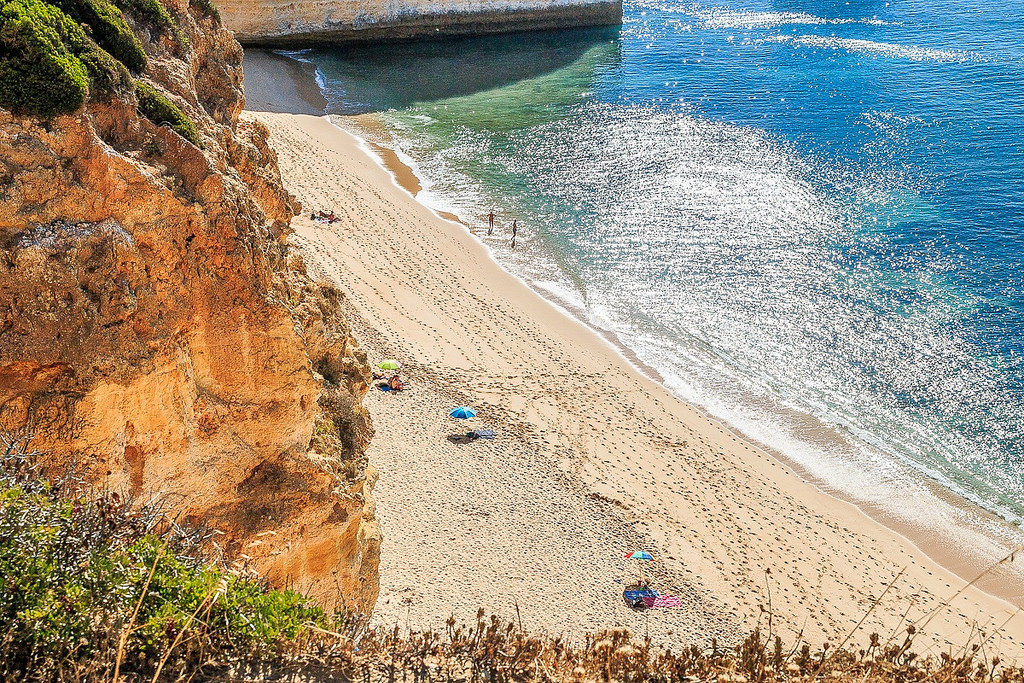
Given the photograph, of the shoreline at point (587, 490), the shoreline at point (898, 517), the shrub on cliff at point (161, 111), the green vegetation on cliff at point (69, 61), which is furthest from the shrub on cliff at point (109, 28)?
the shoreline at point (898, 517)

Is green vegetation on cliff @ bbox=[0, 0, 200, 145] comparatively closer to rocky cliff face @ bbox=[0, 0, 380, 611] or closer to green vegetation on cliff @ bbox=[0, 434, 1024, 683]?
rocky cliff face @ bbox=[0, 0, 380, 611]

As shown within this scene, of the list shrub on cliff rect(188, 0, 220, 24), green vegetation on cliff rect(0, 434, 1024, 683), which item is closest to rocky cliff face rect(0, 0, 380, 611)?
green vegetation on cliff rect(0, 434, 1024, 683)

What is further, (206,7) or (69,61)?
(206,7)

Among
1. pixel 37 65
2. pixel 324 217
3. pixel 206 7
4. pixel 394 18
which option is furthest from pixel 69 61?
pixel 394 18

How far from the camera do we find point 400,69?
163ft

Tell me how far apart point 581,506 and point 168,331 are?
38.2ft

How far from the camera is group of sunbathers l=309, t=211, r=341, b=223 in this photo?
29.8 metres

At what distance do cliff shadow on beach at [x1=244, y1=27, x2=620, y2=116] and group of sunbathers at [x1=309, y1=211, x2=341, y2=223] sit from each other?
13.7 metres

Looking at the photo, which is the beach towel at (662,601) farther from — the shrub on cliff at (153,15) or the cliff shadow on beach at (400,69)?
the cliff shadow on beach at (400,69)

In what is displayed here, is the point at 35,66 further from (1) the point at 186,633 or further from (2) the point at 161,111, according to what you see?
(1) the point at 186,633

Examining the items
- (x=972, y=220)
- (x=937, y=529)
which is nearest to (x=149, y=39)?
(x=937, y=529)

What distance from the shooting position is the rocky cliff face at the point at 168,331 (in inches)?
Answer: 300

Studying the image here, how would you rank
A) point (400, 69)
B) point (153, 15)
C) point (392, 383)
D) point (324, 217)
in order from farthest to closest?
point (400, 69) → point (324, 217) → point (392, 383) → point (153, 15)

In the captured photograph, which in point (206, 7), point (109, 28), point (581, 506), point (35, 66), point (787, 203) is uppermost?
point (206, 7)
